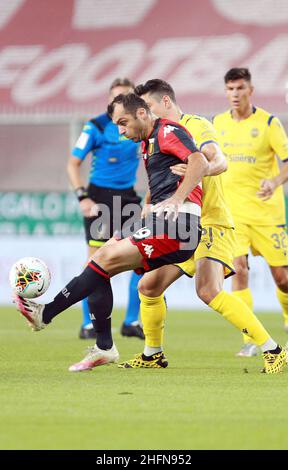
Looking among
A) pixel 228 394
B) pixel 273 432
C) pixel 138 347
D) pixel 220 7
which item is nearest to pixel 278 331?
pixel 138 347

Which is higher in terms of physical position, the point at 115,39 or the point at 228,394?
the point at 115,39

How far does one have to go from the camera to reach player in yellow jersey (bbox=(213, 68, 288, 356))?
29.5 ft

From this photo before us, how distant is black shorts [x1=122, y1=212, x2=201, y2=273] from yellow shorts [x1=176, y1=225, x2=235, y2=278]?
1.67ft

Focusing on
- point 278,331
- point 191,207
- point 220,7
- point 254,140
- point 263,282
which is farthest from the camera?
point 220,7

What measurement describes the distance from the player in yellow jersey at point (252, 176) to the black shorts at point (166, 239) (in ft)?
7.79

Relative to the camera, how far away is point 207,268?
A: 7.07m

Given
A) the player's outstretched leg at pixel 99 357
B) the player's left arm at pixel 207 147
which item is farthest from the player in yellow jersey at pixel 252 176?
the player's outstretched leg at pixel 99 357

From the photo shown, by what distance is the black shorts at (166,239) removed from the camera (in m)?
6.52

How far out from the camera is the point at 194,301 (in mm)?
15055

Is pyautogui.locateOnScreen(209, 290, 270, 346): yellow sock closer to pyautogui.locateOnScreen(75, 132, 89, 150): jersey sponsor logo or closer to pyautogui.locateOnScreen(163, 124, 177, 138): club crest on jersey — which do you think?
pyautogui.locateOnScreen(163, 124, 177, 138): club crest on jersey

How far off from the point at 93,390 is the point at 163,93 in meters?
2.13

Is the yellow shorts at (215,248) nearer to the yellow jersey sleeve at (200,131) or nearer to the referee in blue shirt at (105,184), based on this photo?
the yellow jersey sleeve at (200,131)

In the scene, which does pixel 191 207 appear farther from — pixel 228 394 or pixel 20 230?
pixel 20 230

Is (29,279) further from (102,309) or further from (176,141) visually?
(176,141)
